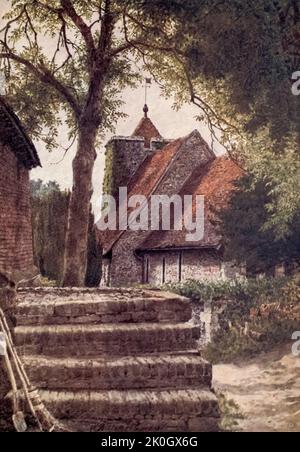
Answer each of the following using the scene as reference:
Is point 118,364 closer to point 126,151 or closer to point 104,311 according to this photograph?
point 104,311

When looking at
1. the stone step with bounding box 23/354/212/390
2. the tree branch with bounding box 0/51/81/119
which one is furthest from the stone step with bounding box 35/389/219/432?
the tree branch with bounding box 0/51/81/119

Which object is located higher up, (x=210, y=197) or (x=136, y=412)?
(x=210, y=197)

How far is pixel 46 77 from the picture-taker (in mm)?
6812

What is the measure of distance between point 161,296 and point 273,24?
10.5 ft

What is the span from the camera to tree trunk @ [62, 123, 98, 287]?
268 inches

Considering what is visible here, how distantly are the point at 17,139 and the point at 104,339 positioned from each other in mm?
2914

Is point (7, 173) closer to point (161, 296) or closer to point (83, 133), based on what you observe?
point (83, 133)

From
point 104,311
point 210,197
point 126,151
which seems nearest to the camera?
point 104,311

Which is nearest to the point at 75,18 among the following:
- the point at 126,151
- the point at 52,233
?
the point at 126,151

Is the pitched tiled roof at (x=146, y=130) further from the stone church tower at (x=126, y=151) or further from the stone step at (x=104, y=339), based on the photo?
the stone step at (x=104, y=339)

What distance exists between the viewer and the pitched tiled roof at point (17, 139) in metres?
5.79

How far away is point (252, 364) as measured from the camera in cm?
606

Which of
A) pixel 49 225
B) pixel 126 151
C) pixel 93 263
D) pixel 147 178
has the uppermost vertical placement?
pixel 126 151

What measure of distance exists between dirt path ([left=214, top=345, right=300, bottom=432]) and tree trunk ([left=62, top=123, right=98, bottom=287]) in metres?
2.26
